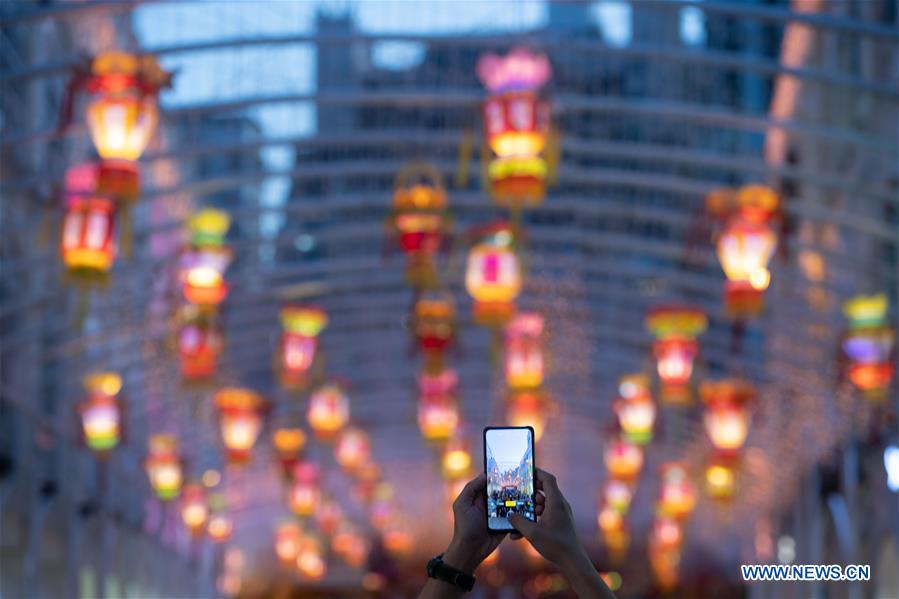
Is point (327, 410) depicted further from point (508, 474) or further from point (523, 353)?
point (508, 474)

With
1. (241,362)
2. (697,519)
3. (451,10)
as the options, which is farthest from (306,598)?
(451,10)

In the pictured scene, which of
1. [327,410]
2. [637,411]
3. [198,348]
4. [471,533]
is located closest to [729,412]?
[637,411]

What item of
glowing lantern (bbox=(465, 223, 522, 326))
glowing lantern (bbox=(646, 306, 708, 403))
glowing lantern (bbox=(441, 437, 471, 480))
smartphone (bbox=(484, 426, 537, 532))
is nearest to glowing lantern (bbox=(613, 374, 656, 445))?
glowing lantern (bbox=(646, 306, 708, 403))

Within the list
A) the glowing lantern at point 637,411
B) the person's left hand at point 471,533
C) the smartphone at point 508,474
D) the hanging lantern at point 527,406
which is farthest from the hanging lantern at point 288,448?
the person's left hand at point 471,533

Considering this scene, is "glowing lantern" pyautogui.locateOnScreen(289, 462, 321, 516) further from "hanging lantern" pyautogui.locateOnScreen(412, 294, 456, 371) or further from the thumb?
the thumb

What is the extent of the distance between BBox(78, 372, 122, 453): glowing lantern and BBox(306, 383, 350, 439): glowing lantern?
436cm

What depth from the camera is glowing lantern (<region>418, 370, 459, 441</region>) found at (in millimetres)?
28891

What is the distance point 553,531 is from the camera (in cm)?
354

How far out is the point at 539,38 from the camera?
18.9 metres

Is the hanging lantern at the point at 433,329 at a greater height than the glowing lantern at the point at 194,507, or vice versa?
the glowing lantern at the point at 194,507

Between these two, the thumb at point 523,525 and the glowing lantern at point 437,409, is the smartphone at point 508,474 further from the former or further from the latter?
the glowing lantern at point 437,409

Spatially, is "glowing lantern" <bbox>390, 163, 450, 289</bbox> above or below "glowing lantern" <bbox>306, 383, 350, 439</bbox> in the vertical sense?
below

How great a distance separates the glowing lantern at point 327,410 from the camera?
99.0 ft

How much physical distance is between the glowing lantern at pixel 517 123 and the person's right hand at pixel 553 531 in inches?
455
